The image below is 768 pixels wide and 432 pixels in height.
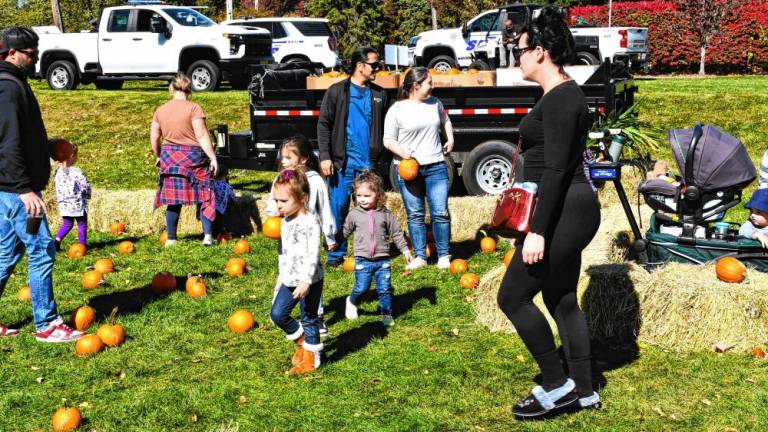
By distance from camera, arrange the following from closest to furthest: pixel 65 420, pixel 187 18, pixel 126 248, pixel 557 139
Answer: pixel 557 139 < pixel 65 420 < pixel 126 248 < pixel 187 18

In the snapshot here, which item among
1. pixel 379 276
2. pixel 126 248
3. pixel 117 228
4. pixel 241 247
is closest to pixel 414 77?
pixel 379 276

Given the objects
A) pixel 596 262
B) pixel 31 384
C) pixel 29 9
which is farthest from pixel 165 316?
pixel 29 9

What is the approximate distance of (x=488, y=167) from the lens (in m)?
11.6

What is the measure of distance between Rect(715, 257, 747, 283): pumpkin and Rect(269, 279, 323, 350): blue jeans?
292 cm

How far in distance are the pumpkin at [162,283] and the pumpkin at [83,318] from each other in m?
0.93

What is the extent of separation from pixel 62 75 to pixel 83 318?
17.7m

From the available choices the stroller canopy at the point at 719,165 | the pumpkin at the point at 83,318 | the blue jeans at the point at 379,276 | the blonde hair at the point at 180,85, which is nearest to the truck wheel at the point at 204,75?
the blonde hair at the point at 180,85

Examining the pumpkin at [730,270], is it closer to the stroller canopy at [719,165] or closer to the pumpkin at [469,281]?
the stroller canopy at [719,165]

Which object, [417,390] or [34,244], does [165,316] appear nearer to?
[34,244]

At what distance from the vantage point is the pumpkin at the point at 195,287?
311 inches

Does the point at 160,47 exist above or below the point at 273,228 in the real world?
above

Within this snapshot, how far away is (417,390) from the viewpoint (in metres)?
5.58

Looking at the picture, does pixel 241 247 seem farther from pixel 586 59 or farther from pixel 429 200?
pixel 586 59

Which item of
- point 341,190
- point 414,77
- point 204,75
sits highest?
point 414,77
